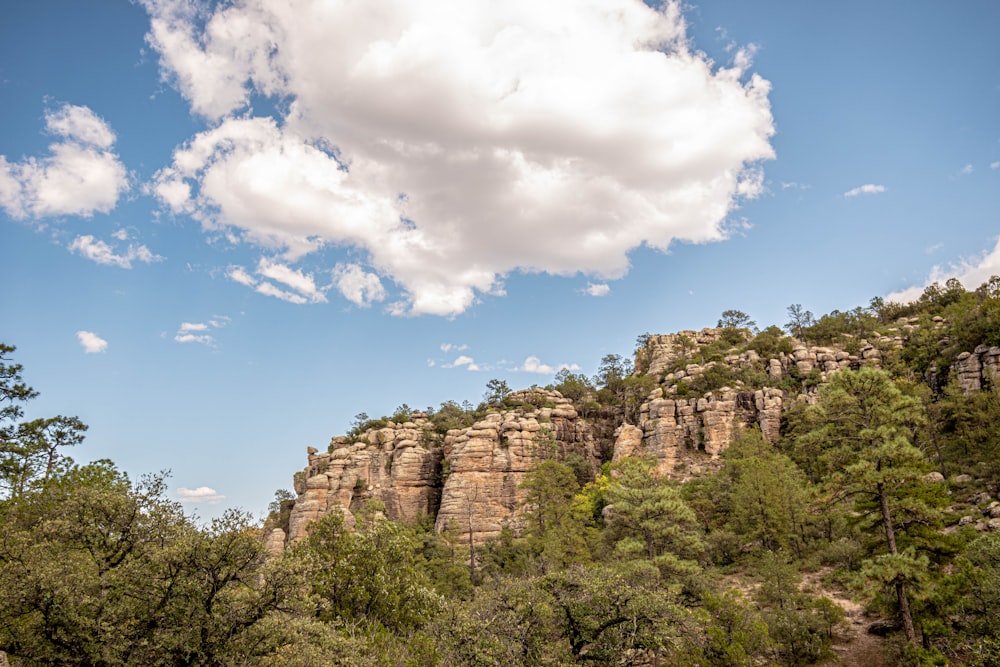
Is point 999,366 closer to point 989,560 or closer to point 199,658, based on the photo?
point 989,560

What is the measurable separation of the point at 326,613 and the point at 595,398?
63293 mm

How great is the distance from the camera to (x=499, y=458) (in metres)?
61.2

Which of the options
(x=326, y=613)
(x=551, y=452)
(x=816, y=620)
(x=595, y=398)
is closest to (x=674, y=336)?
(x=595, y=398)

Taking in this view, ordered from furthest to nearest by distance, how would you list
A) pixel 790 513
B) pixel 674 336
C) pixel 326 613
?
pixel 674 336
pixel 790 513
pixel 326 613

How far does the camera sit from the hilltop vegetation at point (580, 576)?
13125mm

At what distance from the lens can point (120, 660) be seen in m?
12.4

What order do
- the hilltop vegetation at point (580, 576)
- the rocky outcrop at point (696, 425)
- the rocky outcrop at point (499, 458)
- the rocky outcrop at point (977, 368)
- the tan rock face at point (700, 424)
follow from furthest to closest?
1. the tan rock face at point (700, 424)
2. the rocky outcrop at point (696, 425)
3. the rocky outcrop at point (499, 458)
4. the rocky outcrop at point (977, 368)
5. the hilltop vegetation at point (580, 576)

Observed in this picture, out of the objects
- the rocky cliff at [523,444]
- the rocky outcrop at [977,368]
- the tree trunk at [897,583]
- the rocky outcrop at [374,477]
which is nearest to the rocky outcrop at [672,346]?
the rocky cliff at [523,444]

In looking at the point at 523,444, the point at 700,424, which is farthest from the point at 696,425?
the point at 523,444

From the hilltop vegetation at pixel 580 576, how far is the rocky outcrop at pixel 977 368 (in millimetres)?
7316

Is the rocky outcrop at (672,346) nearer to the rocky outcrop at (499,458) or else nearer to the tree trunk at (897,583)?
the rocky outcrop at (499,458)

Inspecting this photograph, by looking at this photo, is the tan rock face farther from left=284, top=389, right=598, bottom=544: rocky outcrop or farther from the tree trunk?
the tree trunk

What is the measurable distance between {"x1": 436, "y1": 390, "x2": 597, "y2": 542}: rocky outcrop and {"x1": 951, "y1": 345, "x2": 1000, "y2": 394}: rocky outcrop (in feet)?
118

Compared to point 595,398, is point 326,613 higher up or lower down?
lower down
